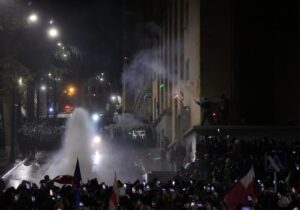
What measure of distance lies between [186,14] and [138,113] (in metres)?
41.2

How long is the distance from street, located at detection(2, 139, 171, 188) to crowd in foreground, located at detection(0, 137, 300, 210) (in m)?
8.96

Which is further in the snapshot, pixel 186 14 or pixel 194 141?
pixel 186 14

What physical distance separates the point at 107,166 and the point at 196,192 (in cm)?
1887

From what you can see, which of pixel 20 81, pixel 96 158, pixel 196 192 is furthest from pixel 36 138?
pixel 196 192

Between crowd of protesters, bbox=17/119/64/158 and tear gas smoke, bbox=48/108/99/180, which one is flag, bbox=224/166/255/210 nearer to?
tear gas smoke, bbox=48/108/99/180

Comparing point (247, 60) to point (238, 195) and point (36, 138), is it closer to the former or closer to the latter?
point (36, 138)

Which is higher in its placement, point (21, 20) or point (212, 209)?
point (21, 20)

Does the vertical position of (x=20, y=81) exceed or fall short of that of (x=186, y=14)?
it falls short

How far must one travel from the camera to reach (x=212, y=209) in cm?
1416

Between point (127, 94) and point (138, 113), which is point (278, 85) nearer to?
point (138, 113)

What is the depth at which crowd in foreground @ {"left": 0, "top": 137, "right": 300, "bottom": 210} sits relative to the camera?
14.9m

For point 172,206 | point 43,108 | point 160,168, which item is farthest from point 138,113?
point 172,206

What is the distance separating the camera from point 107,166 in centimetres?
3603

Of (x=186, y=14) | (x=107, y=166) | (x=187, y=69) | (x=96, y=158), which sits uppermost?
(x=186, y=14)
